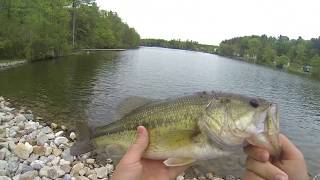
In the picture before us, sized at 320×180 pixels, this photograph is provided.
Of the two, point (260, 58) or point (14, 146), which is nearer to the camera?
point (14, 146)

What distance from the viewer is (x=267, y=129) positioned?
8.57 feet

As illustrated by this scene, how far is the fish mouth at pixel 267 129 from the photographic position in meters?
2.62

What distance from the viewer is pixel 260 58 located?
14100 cm

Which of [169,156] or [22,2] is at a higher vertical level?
[22,2]

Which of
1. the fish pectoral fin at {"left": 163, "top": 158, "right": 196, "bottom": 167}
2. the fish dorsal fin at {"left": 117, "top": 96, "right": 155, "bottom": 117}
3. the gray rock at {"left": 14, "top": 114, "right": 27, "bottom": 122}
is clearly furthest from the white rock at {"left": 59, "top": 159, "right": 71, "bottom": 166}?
the fish pectoral fin at {"left": 163, "top": 158, "right": 196, "bottom": 167}

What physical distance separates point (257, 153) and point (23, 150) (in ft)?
38.6

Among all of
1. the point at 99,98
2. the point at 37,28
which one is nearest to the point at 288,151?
the point at 99,98

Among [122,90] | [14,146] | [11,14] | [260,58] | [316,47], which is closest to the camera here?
[14,146]

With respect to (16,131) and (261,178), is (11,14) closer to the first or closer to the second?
(16,131)

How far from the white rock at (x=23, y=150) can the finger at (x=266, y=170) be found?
446 inches

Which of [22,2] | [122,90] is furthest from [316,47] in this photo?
[122,90]

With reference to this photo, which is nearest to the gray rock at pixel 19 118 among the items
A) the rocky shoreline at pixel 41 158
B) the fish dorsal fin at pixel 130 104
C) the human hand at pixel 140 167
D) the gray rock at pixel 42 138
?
the rocky shoreline at pixel 41 158

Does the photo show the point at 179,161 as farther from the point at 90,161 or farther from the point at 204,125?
the point at 90,161

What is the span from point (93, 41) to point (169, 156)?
96.8 metres
